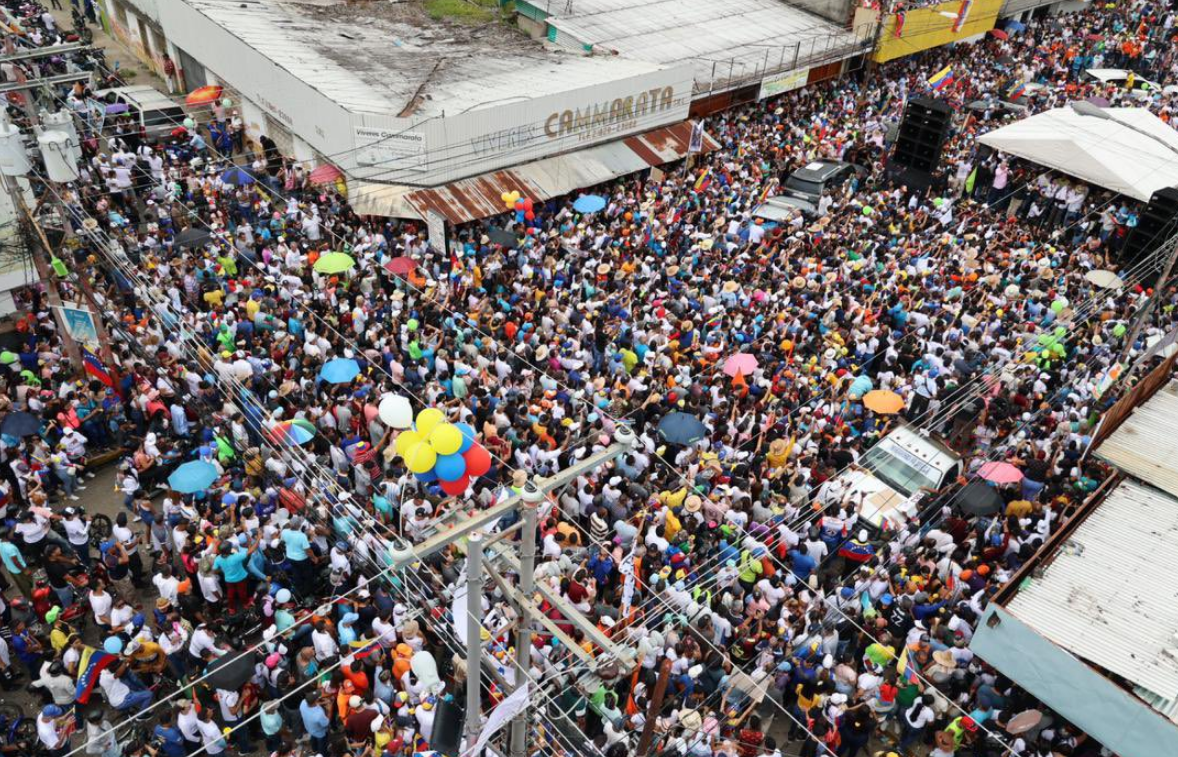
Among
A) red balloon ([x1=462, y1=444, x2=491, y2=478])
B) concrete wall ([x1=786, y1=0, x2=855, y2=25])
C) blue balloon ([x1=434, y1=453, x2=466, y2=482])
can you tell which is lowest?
concrete wall ([x1=786, y1=0, x2=855, y2=25])

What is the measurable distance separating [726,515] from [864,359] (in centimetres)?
601

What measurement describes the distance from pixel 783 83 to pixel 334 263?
55.7 ft

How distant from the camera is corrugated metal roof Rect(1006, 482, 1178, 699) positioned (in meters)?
10.3

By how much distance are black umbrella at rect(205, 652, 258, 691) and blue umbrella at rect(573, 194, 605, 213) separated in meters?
13.9

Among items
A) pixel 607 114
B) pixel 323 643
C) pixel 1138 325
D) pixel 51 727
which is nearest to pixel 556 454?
pixel 323 643

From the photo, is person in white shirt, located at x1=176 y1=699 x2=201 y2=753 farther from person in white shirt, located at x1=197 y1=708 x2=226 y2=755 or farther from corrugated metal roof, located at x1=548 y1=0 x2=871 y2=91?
corrugated metal roof, located at x1=548 y1=0 x2=871 y2=91

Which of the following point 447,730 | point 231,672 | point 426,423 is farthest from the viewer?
point 231,672

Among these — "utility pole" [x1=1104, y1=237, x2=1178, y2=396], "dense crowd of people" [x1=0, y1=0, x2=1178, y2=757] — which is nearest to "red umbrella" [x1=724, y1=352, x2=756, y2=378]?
"dense crowd of people" [x1=0, y1=0, x2=1178, y2=757]

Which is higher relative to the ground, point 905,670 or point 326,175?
point 905,670

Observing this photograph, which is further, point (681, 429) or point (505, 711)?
point (681, 429)

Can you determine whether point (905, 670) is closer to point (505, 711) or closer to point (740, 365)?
point (505, 711)

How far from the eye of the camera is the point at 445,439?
7.71m

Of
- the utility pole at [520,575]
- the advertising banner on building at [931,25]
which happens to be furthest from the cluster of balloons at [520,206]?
the advertising banner on building at [931,25]

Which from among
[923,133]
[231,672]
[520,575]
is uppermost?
[520,575]
